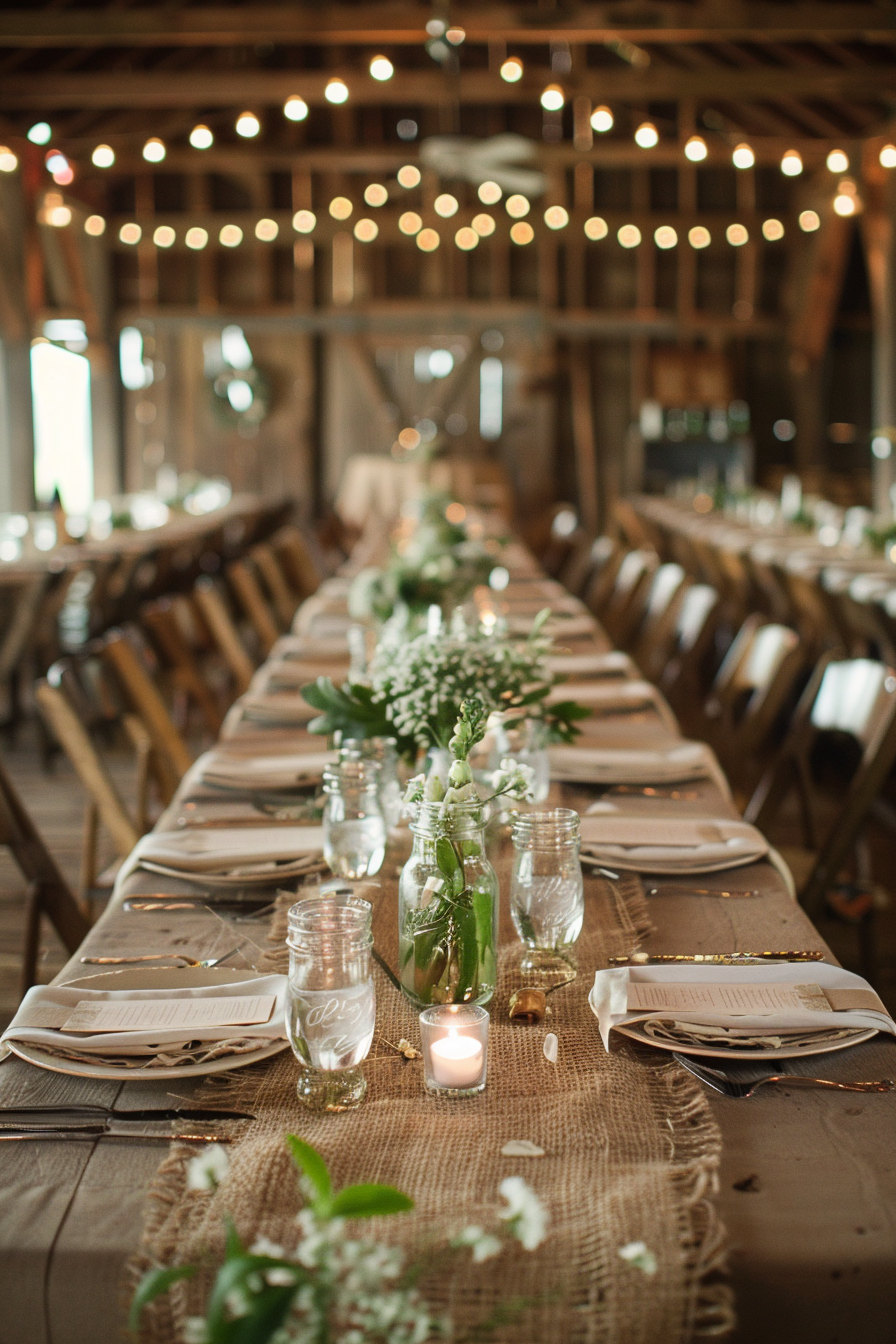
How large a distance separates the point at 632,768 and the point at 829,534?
6.11m

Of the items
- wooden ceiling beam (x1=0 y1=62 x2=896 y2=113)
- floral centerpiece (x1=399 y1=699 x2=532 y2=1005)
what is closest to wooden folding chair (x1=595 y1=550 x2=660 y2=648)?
floral centerpiece (x1=399 y1=699 x2=532 y2=1005)

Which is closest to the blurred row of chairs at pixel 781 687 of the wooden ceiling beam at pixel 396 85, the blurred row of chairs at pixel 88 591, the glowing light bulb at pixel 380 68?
the blurred row of chairs at pixel 88 591

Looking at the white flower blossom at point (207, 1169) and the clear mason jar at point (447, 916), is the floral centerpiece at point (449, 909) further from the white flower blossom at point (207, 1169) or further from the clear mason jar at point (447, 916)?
the white flower blossom at point (207, 1169)

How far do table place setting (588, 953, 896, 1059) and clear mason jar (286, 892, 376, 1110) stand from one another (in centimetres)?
30

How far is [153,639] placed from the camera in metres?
4.34

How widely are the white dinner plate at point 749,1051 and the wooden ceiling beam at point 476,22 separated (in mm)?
9249

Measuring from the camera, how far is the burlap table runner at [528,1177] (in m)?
1.05

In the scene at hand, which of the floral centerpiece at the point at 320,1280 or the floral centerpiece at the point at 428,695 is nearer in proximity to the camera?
the floral centerpiece at the point at 320,1280

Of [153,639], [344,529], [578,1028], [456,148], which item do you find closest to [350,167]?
[344,529]

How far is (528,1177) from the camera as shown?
1199 millimetres

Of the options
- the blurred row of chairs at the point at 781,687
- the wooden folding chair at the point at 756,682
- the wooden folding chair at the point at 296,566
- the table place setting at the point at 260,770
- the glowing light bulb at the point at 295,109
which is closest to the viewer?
the table place setting at the point at 260,770

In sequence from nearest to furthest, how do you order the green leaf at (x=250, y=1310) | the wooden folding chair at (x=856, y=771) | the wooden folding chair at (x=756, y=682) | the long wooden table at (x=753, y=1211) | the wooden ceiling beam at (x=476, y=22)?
the green leaf at (x=250, y=1310)
the long wooden table at (x=753, y=1211)
the wooden folding chair at (x=856, y=771)
the wooden folding chair at (x=756, y=682)
the wooden ceiling beam at (x=476, y=22)

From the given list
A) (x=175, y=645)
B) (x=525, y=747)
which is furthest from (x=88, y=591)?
(x=525, y=747)

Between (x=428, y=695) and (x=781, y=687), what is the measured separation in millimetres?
1695
